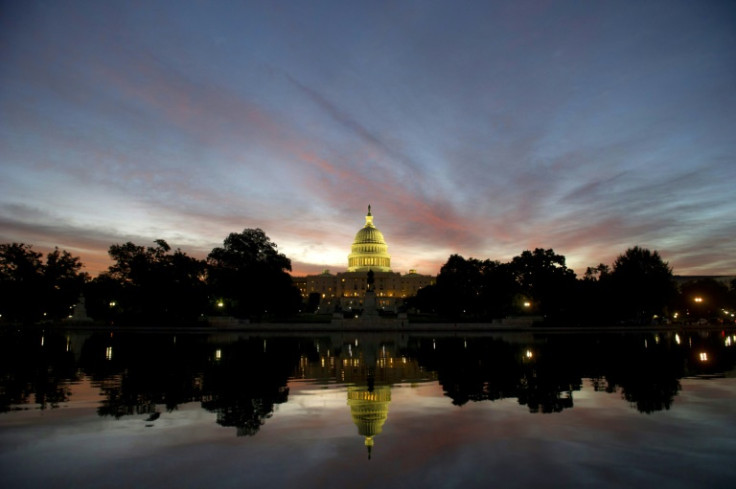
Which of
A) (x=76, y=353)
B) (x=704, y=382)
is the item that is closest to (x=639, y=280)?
(x=704, y=382)

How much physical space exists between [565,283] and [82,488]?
3043 inches

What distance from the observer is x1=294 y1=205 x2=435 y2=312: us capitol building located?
610 ft

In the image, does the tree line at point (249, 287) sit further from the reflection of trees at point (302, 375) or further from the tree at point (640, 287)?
the reflection of trees at point (302, 375)

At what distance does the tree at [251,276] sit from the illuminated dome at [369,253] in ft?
362

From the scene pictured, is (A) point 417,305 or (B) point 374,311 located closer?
(B) point 374,311

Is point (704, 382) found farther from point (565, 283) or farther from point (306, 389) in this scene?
point (565, 283)

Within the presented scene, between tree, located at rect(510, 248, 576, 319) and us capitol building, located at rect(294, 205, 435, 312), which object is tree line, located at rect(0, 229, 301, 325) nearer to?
tree, located at rect(510, 248, 576, 319)

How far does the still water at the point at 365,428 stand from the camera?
26.2 ft

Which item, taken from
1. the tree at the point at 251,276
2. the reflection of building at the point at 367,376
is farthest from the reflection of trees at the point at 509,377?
the tree at the point at 251,276

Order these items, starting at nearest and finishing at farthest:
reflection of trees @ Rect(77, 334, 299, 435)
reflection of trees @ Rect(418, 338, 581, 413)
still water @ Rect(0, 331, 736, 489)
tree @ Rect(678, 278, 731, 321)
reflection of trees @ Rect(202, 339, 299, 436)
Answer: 1. still water @ Rect(0, 331, 736, 489)
2. reflection of trees @ Rect(202, 339, 299, 436)
3. reflection of trees @ Rect(77, 334, 299, 435)
4. reflection of trees @ Rect(418, 338, 581, 413)
5. tree @ Rect(678, 278, 731, 321)

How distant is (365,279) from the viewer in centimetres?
18588

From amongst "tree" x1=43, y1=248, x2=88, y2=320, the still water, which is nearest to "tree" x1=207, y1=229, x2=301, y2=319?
"tree" x1=43, y1=248, x2=88, y2=320

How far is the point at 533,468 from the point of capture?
328 inches

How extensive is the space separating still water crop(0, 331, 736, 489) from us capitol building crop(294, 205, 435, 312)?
6394 inches
